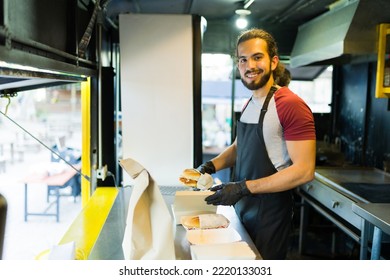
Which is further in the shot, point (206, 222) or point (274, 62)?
point (274, 62)

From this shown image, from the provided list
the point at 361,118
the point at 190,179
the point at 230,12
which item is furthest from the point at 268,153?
the point at 230,12

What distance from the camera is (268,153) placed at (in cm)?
133

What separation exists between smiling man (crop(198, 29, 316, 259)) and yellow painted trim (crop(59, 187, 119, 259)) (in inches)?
16.9

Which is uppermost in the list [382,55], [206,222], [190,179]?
[382,55]

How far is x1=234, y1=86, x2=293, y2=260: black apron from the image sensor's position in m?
1.31

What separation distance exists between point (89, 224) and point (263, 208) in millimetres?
671

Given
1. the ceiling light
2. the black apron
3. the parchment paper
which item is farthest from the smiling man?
the ceiling light

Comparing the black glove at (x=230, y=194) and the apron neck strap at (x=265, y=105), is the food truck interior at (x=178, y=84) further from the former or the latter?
the apron neck strap at (x=265, y=105)

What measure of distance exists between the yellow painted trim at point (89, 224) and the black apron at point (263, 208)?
0.53 m

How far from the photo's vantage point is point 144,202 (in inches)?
37.6

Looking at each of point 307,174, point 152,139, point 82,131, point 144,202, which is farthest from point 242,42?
point 82,131

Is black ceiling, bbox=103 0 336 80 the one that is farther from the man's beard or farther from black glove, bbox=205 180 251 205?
black glove, bbox=205 180 251 205

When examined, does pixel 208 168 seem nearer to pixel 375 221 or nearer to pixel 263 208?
pixel 263 208

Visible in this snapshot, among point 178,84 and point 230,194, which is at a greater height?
point 178,84
